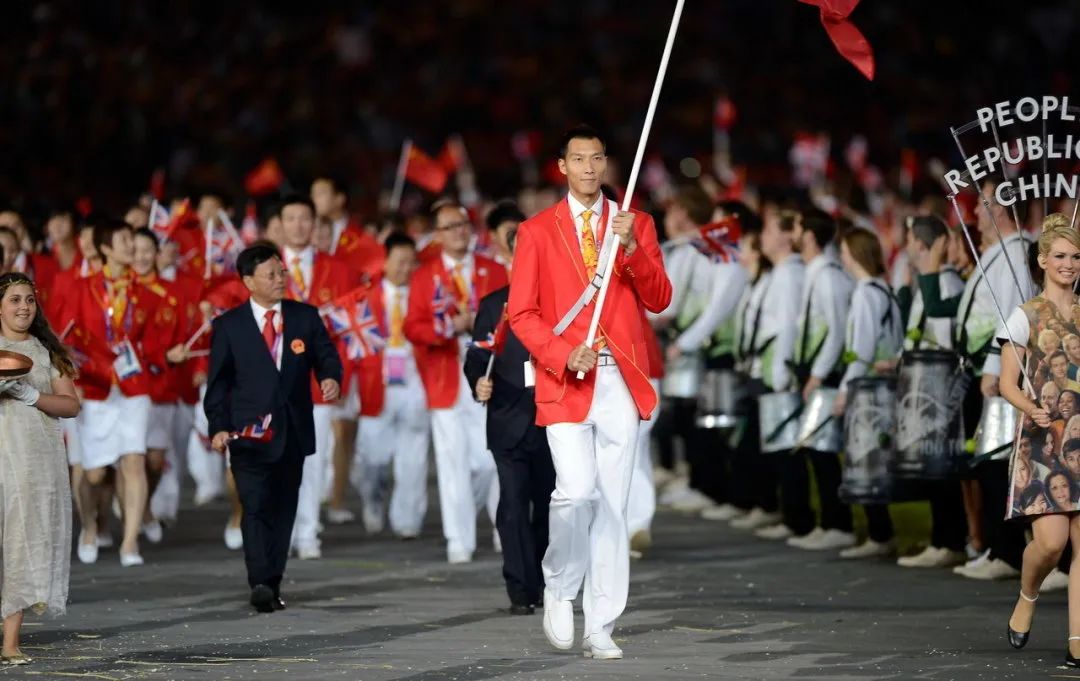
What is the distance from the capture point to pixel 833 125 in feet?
147

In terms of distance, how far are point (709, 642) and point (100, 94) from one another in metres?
29.2

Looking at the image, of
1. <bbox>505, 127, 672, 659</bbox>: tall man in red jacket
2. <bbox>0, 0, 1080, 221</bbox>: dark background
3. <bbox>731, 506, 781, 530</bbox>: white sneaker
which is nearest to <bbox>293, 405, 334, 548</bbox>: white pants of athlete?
<bbox>731, 506, 781, 530</bbox>: white sneaker

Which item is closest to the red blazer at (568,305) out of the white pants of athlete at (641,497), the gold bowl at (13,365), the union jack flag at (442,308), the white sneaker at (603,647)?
the white sneaker at (603,647)

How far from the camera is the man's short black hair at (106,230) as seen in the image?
14594mm

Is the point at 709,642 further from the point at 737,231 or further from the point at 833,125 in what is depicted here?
the point at 833,125

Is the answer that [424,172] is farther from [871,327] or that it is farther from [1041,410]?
[1041,410]

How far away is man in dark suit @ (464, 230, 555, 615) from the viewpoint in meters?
12.1

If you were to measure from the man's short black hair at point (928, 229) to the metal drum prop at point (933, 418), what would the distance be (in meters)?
0.72

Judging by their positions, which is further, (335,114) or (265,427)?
(335,114)

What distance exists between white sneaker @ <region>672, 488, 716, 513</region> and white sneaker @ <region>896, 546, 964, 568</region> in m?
4.19

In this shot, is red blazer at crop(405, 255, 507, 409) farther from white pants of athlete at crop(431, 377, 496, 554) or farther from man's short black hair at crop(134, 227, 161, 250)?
man's short black hair at crop(134, 227, 161, 250)

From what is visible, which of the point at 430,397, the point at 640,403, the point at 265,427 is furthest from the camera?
the point at 430,397

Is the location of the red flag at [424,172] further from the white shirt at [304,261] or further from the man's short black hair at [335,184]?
the white shirt at [304,261]

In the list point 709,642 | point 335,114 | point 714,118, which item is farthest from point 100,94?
point 709,642
